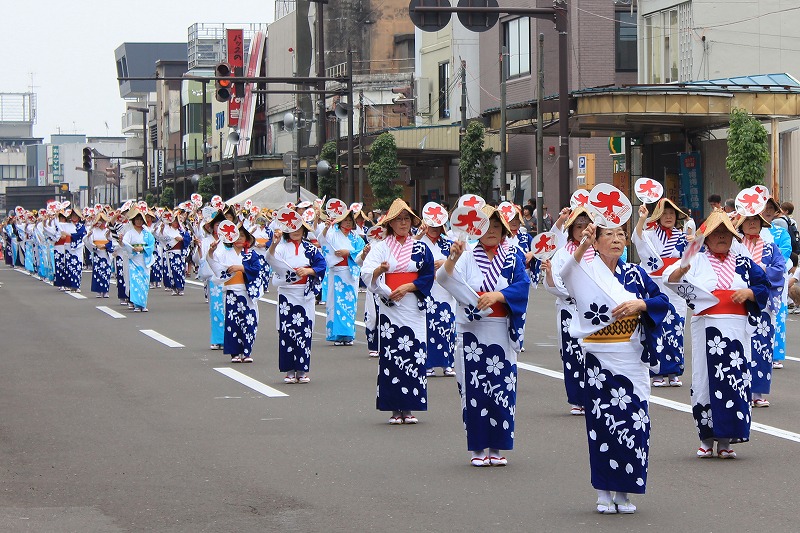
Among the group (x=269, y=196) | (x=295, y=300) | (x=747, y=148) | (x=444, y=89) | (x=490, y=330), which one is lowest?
(x=490, y=330)

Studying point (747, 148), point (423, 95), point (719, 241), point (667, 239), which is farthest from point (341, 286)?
point (423, 95)

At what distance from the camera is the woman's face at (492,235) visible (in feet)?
31.5

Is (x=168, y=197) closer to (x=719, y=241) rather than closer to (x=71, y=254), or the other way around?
(x=71, y=254)

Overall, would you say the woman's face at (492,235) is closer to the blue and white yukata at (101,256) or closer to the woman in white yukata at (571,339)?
the woman in white yukata at (571,339)

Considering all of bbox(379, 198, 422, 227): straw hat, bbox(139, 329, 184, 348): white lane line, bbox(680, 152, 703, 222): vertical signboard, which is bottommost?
bbox(139, 329, 184, 348): white lane line

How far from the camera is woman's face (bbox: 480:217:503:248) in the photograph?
9.59 m

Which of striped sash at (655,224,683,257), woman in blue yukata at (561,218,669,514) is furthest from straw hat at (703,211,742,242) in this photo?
Answer: striped sash at (655,224,683,257)

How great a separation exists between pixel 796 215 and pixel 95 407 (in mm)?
22799

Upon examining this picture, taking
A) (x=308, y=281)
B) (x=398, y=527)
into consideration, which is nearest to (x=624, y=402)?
(x=398, y=527)

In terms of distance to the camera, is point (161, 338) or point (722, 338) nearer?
point (722, 338)

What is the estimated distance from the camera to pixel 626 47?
145 feet

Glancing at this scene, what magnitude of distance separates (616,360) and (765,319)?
4.68 m

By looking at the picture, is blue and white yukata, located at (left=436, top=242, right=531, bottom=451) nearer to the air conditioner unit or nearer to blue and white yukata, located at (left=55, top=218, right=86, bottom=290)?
blue and white yukata, located at (left=55, top=218, right=86, bottom=290)

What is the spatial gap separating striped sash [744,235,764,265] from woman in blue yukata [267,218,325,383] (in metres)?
4.57
